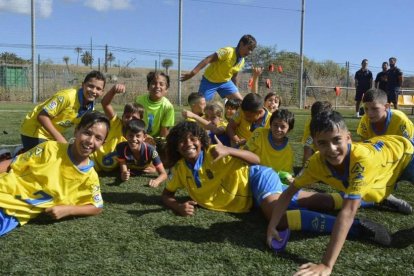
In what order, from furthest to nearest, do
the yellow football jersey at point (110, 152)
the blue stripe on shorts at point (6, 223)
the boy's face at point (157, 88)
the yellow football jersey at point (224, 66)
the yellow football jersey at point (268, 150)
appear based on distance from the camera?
the yellow football jersey at point (224, 66) → the boy's face at point (157, 88) → the yellow football jersey at point (110, 152) → the yellow football jersey at point (268, 150) → the blue stripe on shorts at point (6, 223)

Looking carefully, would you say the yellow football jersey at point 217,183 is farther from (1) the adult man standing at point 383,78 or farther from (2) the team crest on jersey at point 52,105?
(1) the adult man standing at point 383,78

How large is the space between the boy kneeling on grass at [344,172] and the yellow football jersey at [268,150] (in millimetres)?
1503

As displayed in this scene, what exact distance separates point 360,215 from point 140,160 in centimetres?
252

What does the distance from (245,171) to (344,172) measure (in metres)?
0.94

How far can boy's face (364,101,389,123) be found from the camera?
15.1 ft

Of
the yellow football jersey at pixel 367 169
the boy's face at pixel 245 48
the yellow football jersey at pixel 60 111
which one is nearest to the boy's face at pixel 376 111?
the yellow football jersey at pixel 367 169

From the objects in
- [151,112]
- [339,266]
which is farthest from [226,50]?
[339,266]

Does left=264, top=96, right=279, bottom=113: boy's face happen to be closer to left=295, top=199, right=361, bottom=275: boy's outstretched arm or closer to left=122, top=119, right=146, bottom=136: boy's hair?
left=122, top=119, right=146, bottom=136: boy's hair

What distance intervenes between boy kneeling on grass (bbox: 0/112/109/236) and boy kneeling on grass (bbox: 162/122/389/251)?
2.08 ft

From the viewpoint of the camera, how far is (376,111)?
4598mm

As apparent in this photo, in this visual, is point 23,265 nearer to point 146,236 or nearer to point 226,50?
point 146,236

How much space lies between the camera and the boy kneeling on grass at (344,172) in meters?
2.51

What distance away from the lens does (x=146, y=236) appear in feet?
10.2

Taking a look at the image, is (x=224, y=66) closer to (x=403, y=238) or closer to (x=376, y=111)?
(x=376, y=111)
